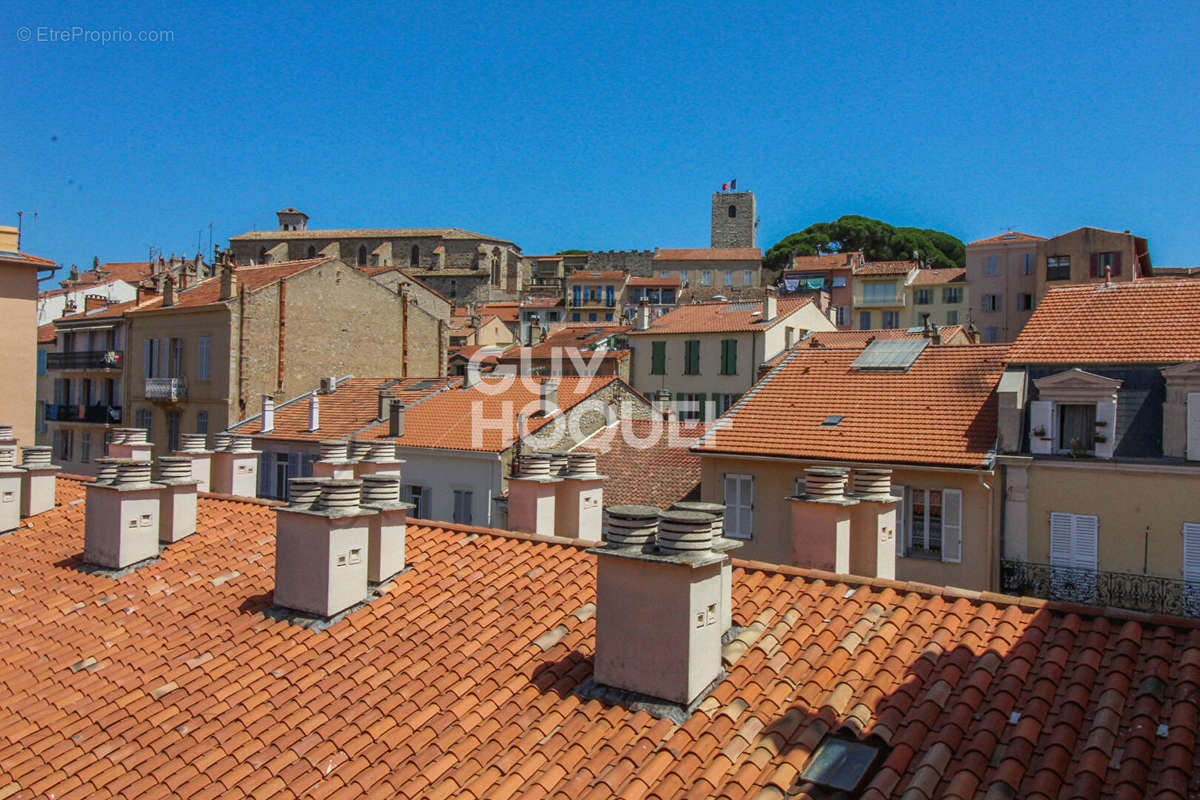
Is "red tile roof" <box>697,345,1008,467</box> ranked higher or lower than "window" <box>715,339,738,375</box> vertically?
lower

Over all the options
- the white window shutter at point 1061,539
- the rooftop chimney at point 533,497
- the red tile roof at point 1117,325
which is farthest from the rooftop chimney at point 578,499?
the red tile roof at point 1117,325

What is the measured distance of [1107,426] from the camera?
1695 centimetres

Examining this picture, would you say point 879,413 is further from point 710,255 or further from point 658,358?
point 710,255

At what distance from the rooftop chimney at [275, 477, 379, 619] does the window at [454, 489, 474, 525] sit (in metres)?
15.5

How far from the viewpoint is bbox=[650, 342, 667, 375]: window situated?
41.4 m

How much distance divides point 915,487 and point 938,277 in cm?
4857

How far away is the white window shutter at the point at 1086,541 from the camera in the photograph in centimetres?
1673

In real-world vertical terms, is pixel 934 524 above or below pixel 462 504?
above

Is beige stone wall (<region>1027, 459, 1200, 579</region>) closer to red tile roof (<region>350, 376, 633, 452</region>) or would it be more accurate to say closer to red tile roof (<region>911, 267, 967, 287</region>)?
red tile roof (<region>350, 376, 633, 452</region>)

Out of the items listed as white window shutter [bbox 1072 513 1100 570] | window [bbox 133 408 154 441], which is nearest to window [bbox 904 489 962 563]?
white window shutter [bbox 1072 513 1100 570]

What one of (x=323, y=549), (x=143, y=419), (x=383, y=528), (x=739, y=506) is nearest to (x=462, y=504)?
(x=739, y=506)

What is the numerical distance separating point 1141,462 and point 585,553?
12690 millimetres

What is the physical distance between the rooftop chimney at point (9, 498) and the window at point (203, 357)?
21.2 metres

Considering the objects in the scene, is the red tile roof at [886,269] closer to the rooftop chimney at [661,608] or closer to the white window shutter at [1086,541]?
the white window shutter at [1086,541]
